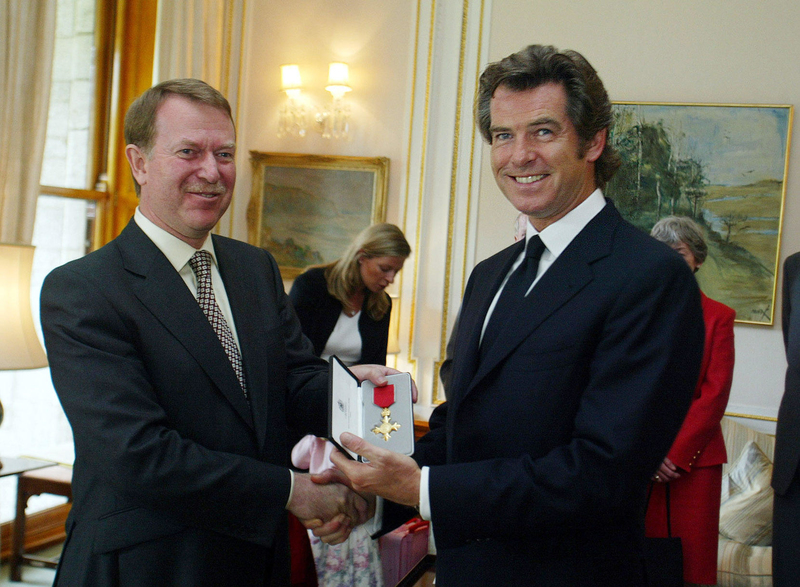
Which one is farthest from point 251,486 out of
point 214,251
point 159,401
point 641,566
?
point 641,566

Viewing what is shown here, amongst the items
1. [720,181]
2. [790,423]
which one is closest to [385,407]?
[790,423]

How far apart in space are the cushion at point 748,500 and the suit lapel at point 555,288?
3.40 meters

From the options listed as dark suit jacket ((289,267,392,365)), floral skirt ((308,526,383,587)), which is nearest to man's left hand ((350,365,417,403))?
floral skirt ((308,526,383,587))

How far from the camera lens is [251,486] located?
1706 mm

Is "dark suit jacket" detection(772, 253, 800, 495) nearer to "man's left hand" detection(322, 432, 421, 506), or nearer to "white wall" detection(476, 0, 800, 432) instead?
"man's left hand" detection(322, 432, 421, 506)

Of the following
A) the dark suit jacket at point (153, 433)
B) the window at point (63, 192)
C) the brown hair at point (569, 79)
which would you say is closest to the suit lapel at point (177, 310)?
the dark suit jacket at point (153, 433)

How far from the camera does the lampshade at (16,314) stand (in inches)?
112

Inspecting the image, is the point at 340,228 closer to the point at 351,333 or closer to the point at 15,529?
the point at 351,333

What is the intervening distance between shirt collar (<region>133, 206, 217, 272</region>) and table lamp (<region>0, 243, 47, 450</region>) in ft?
4.31

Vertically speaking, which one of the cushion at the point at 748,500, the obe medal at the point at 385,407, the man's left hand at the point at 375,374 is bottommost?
the cushion at the point at 748,500

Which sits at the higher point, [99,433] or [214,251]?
[214,251]

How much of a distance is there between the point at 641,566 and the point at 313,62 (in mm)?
4900

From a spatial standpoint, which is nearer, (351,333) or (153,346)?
(153,346)

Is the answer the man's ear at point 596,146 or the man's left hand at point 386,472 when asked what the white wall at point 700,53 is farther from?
the man's left hand at point 386,472
